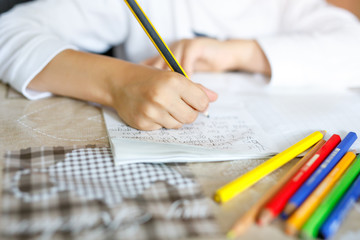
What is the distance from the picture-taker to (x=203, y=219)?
265 mm

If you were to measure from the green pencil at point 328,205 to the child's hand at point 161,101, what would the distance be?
0.58 ft

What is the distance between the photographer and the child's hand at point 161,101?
40cm

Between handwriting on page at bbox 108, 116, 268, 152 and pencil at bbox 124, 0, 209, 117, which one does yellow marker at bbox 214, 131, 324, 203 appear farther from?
pencil at bbox 124, 0, 209, 117

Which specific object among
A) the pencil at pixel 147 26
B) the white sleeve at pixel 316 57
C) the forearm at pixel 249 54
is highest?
the white sleeve at pixel 316 57

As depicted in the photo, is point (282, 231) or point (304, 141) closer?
point (282, 231)

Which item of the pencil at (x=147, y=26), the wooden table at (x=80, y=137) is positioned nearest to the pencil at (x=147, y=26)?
the pencil at (x=147, y=26)

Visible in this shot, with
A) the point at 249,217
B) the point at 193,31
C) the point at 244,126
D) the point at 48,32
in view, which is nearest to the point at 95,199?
the point at 249,217

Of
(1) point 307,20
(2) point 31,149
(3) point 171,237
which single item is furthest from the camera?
(1) point 307,20

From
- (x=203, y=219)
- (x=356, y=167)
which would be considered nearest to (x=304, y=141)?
(x=356, y=167)

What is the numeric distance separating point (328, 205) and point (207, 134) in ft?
0.57

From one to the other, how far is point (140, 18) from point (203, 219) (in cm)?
25

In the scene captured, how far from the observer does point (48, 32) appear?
0.56 meters

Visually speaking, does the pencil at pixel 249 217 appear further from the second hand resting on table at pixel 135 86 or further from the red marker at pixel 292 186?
the second hand resting on table at pixel 135 86

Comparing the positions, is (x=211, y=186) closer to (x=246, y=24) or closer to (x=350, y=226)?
(x=350, y=226)
